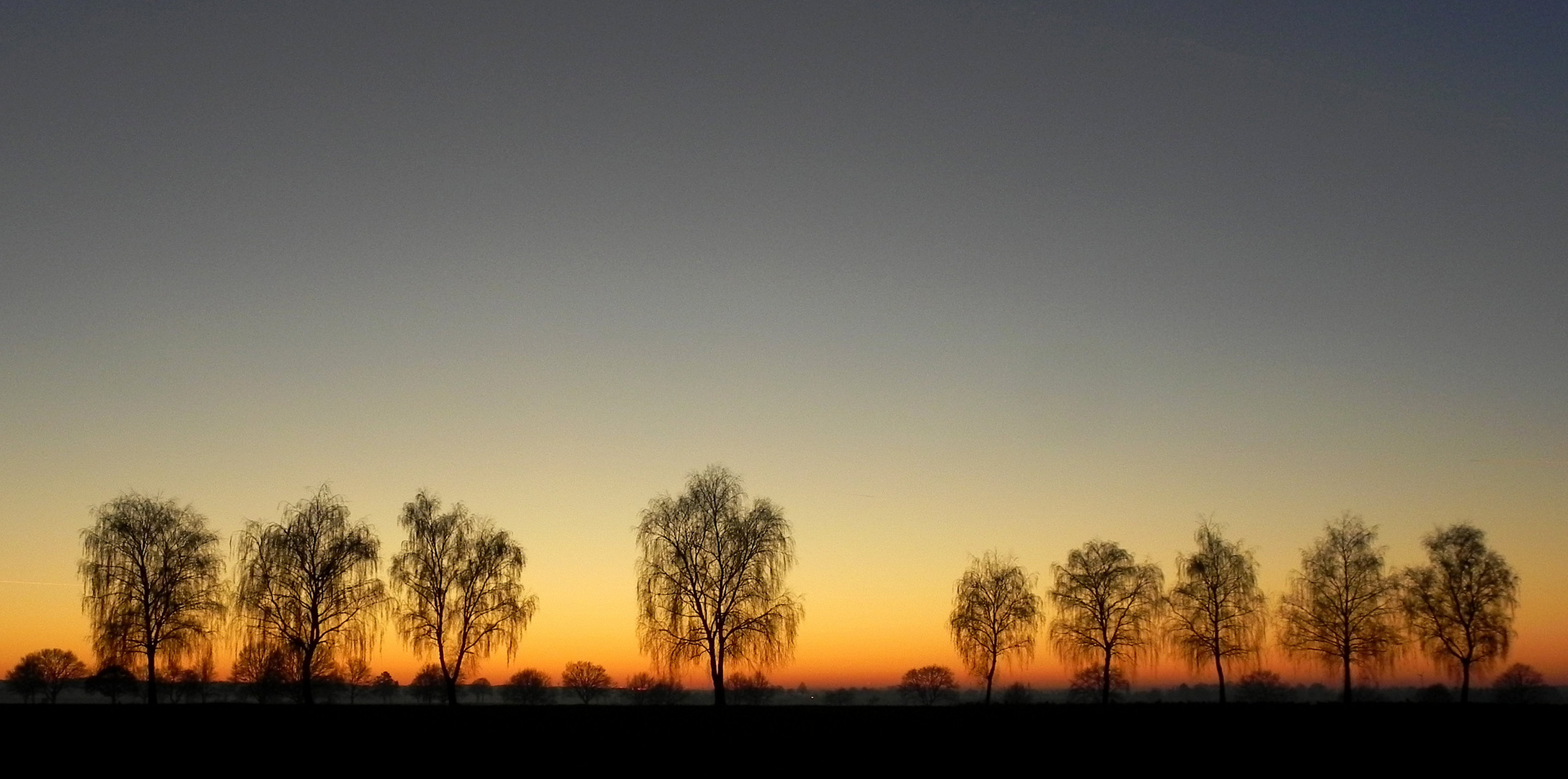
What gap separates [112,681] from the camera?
6812 cm

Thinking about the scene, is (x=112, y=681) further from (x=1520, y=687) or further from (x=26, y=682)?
(x=1520, y=687)

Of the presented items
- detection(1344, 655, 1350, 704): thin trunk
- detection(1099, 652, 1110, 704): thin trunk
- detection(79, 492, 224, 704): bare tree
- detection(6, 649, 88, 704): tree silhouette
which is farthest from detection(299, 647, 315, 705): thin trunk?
detection(6, 649, 88, 704): tree silhouette

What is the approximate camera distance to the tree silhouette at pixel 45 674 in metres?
133

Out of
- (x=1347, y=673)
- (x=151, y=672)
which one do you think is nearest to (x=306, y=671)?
(x=151, y=672)

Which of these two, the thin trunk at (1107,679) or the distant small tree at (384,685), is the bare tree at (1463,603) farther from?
the distant small tree at (384,685)

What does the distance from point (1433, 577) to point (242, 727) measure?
2661 inches

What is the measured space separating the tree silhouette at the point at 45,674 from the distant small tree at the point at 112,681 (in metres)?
45.3

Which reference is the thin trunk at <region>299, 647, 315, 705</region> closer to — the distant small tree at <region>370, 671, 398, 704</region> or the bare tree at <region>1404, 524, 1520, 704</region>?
the bare tree at <region>1404, 524, 1520, 704</region>

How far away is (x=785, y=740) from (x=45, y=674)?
140 meters

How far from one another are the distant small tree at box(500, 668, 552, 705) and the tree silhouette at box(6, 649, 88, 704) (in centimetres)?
6531

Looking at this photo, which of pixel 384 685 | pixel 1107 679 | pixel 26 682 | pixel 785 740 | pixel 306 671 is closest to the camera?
pixel 785 740

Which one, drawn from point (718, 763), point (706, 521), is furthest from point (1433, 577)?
point (718, 763)

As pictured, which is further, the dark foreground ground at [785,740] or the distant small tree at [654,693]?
the distant small tree at [654,693]

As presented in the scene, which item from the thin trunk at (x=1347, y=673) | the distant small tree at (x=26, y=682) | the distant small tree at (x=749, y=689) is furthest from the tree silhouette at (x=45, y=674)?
the thin trunk at (x=1347, y=673)
